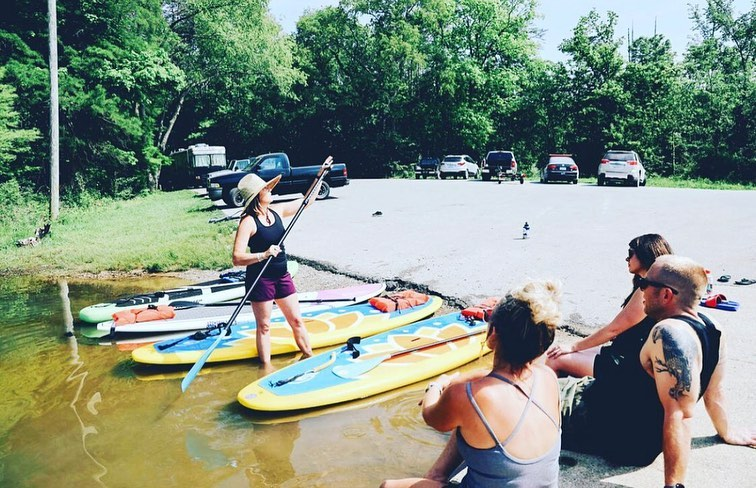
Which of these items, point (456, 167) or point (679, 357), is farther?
point (456, 167)

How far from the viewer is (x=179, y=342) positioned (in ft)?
20.5

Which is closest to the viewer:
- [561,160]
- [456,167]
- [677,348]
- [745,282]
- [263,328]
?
[677,348]

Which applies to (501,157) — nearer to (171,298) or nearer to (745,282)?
(745,282)

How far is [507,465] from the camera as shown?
2.31 m

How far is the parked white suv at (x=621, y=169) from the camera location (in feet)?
81.8

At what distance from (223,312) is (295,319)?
7.42 ft

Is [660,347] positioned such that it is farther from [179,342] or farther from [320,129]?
[320,129]

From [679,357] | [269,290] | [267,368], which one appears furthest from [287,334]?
[679,357]

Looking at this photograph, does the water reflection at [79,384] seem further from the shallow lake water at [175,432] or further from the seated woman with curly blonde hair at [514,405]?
the seated woman with curly blonde hair at [514,405]

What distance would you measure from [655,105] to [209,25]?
26.8m

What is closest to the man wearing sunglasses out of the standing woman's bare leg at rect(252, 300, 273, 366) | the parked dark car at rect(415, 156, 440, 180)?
the standing woman's bare leg at rect(252, 300, 273, 366)

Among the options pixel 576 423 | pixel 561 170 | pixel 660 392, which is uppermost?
pixel 561 170

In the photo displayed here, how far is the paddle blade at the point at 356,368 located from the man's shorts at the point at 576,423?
1.99 m

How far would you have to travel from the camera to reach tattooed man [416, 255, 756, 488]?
3.05 meters
